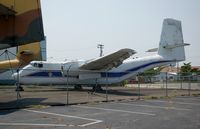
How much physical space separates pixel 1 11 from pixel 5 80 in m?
46.1

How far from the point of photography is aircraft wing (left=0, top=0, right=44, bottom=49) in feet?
56.4

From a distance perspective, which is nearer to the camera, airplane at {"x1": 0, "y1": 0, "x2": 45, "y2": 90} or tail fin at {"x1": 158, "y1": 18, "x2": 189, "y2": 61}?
airplane at {"x1": 0, "y1": 0, "x2": 45, "y2": 90}

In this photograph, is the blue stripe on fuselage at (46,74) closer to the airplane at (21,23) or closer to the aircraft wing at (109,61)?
the aircraft wing at (109,61)

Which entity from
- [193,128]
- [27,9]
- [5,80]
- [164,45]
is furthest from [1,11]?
[5,80]

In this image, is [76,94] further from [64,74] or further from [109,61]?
[109,61]

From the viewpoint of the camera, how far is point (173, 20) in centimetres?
3662

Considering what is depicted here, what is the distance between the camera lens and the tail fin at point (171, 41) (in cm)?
3606

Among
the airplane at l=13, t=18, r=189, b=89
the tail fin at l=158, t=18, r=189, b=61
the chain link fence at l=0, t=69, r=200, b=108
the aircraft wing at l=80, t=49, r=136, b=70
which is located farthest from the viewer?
the tail fin at l=158, t=18, r=189, b=61

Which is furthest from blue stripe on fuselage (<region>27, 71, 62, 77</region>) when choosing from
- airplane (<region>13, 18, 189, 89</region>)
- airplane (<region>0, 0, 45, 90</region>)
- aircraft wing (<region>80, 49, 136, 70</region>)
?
airplane (<region>0, 0, 45, 90</region>)

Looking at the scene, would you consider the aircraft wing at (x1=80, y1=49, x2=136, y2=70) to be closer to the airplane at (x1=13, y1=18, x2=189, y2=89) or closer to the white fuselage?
the airplane at (x1=13, y1=18, x2=189, y2=89)

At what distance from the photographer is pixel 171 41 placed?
36719 millimetres

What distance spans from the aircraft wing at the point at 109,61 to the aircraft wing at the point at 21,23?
10902mm

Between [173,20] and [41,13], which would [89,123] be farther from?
[173,20]

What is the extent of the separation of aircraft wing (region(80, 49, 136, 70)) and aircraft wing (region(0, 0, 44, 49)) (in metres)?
10.9
